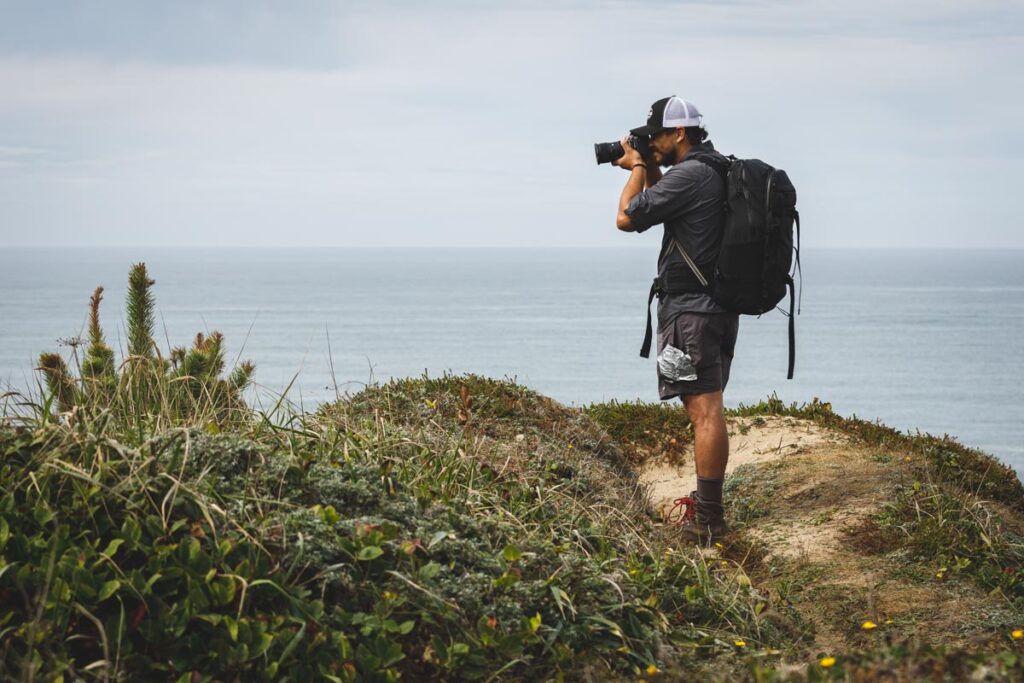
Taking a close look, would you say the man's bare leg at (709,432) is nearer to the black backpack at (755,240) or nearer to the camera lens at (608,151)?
the black backpack at (755,240)

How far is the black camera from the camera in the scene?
6.81 meters

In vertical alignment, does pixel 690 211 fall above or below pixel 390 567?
above

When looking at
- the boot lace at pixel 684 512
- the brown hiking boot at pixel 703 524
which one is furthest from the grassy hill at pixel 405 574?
the boot lace at pixel 684 512

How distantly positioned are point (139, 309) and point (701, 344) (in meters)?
4.17

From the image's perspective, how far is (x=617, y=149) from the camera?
273 inches

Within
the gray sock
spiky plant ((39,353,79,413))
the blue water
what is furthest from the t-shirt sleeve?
the blue water

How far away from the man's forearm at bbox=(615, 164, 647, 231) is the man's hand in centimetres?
4

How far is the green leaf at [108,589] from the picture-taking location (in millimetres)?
3998

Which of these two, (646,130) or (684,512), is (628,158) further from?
(684,512)

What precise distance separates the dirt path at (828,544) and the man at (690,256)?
0.52 m

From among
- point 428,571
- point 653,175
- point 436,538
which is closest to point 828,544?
point 653,175

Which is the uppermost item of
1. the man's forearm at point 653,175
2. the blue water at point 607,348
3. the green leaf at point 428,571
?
the man's forearm at point 653,175

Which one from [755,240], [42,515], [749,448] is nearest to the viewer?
[42,515]

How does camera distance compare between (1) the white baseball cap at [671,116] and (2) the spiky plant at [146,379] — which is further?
(1) the white baseball cap at [671,116]
